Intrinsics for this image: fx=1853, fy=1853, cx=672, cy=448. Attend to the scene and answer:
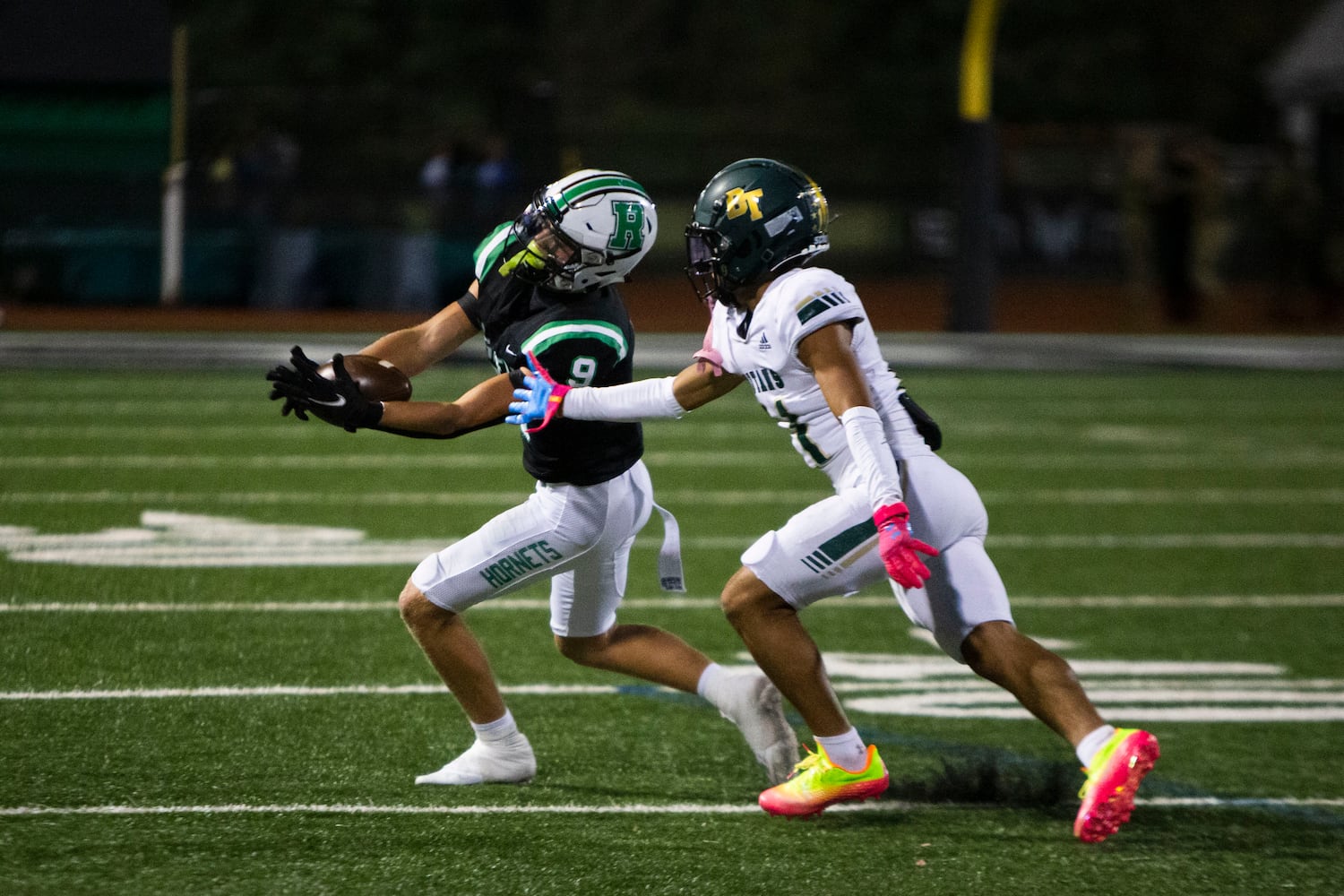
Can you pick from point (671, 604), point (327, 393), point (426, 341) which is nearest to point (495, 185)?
point (671, 604)

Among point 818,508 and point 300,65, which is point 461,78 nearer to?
point 300,65

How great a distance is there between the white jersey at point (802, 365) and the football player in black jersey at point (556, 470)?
1.07 ft

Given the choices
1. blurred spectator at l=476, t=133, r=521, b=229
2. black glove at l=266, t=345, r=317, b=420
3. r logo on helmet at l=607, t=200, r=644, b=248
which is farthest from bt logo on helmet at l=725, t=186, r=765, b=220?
blurred spectator at l=476, t=133, r=521, b=229

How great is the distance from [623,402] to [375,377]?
1.93 feet

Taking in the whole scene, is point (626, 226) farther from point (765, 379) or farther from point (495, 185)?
point (495, 185)

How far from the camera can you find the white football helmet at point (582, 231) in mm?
4418

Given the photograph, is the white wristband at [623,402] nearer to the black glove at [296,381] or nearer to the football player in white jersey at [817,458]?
the football player in white jersey at [817,458]

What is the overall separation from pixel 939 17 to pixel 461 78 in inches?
385

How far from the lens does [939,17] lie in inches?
1473

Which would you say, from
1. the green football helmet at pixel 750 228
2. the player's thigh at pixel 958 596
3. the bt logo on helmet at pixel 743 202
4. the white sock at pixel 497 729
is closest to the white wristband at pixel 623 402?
the green football helmet at pixel 750 228

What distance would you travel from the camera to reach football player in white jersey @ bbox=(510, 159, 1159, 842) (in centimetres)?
414

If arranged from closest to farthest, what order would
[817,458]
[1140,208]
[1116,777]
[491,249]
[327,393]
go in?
[1116,777] < [327,393] < [817,458] < [491,249] < [1140,208]

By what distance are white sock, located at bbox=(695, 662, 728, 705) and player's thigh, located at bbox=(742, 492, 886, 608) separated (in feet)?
1.48

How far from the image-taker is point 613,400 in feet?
14.0
